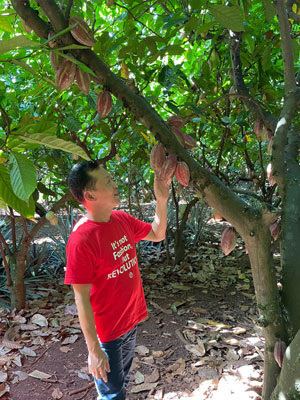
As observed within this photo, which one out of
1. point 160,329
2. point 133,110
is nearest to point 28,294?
point 160,329

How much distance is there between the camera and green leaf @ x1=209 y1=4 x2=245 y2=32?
938 millimetres

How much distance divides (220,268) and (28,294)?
2.19 meters

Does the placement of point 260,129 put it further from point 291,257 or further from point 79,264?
point 79,264

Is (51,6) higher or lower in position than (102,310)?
higher

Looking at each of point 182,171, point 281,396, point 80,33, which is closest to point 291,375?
point 281,396

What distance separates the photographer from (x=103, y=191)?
5.43 feet

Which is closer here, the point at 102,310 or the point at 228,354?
the point at 102,310

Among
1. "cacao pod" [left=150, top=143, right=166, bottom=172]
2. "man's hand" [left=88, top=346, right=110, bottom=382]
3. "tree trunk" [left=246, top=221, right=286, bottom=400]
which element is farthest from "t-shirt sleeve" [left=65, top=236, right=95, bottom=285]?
"tree trunk" [left=246, top=221, right=286, bottom=400]

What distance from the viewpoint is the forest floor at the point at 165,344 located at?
2.11 metres

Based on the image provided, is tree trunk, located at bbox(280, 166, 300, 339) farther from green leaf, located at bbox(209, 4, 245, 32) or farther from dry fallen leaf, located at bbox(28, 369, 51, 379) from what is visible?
dry fallen leaf, located at bbox(28, 369, 51, 379)

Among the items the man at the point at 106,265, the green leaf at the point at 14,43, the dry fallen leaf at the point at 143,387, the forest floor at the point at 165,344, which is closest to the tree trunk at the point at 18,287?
the forest floor at the point at 165,344

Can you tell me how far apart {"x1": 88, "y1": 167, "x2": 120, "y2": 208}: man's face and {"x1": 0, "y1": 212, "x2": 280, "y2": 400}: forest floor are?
4.15 ft

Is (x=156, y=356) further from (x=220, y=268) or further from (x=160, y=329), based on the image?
(x=220, y=268)

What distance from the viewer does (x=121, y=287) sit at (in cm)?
167
